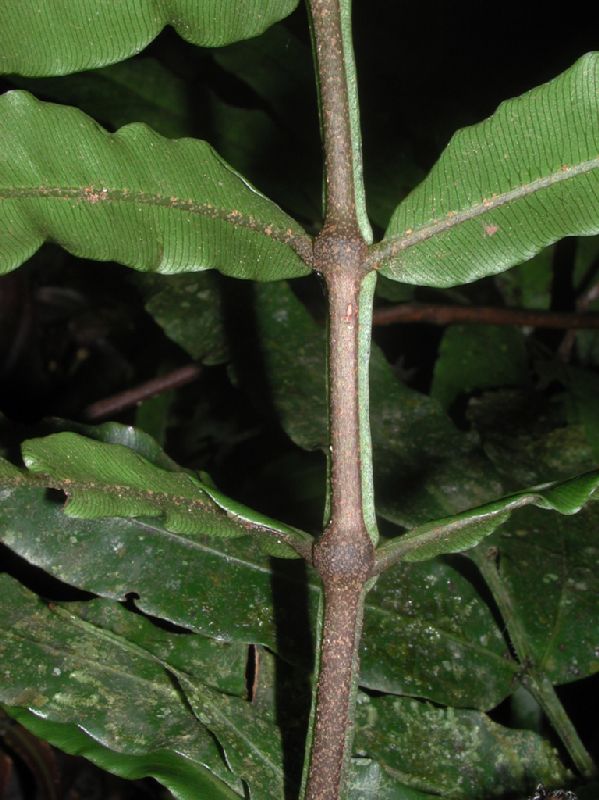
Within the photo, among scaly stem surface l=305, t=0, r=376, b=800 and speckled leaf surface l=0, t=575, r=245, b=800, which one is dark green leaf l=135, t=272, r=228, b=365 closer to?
speckled leaf surface l=0, t=575, r=245, b=800

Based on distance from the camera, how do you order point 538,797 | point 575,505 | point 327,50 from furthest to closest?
1. point 538,797
2. point 327,50
3. point 575,505

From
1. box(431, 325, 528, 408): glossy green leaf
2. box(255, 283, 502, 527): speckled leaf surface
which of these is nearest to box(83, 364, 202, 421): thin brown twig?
box(255, 283, 502, 527): speckled leaf surface

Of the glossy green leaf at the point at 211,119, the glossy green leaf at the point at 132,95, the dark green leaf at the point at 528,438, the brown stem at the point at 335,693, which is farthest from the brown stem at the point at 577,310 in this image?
the brown stem at the point at 335,693

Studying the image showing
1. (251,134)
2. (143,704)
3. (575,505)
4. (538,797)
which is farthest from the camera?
(251,134)

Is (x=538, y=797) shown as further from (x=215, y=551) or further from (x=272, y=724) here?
(x=215, y=551)

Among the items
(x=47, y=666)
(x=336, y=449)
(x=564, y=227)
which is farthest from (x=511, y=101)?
(x=47, y=666)

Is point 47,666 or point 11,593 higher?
point 11,593

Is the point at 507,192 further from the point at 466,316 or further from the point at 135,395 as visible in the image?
the point at 135,395

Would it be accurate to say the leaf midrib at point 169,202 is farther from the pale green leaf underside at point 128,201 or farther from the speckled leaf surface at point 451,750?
the speckled leaf surface at point 451,750
